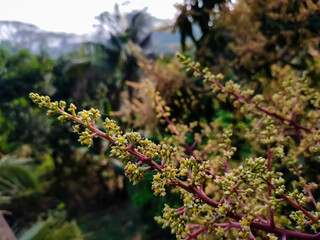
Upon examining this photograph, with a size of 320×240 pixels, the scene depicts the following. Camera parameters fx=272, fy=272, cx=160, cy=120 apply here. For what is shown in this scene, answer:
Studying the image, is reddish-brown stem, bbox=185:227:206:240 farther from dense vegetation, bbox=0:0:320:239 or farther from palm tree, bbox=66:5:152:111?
palm tree, bbox=66:5:152:111

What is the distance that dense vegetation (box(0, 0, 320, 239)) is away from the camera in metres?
0.67

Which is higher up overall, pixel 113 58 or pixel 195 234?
pixel 113 58

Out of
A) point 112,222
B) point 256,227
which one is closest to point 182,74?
point 256,227

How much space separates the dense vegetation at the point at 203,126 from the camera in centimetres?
67

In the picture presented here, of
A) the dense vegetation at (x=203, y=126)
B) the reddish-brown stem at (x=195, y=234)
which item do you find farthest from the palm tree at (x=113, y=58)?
the reddish-brown stem at (x=195, y=234)

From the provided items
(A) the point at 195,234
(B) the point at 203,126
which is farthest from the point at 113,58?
(A) the point at 195,234

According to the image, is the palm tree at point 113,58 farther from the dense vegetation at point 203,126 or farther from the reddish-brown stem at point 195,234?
the reddish-brown stem at point 195,234

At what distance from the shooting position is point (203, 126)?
169 cm

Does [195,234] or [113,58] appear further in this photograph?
[113,58]

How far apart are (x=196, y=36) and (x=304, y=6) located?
894 millimetres

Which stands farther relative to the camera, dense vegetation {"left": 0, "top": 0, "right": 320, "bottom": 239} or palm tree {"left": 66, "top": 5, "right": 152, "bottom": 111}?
palm tree {"left": 66, "top": 5, "right": 152, "bottom": 111}

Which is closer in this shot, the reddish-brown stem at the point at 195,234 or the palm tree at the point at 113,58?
the reddish-brown stem at the point at 195,234

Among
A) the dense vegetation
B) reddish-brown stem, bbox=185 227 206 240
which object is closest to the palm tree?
the dense vegetation

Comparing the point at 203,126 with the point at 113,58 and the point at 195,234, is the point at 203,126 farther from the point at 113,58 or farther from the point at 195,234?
the point at 113,58
